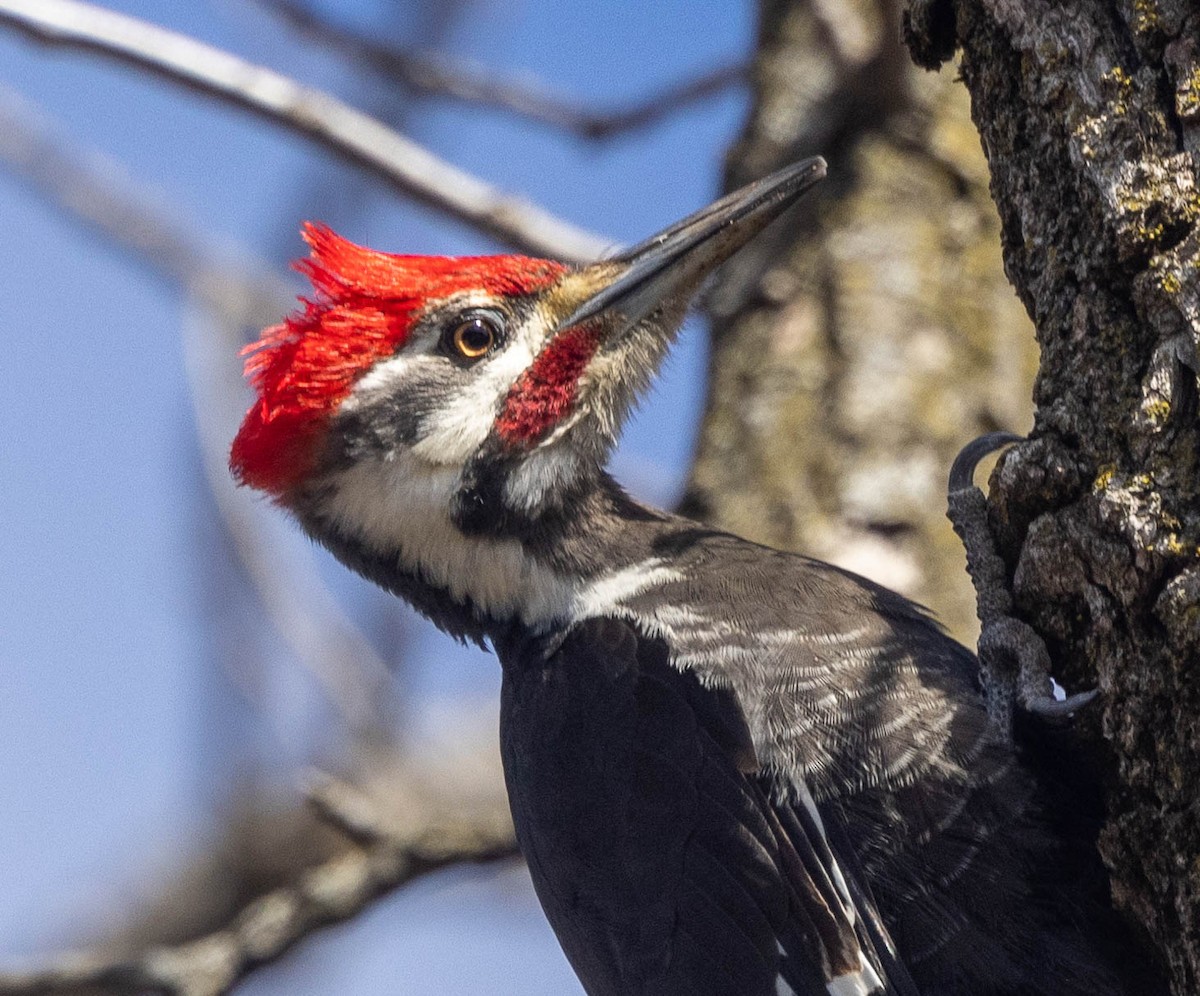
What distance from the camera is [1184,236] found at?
211cm

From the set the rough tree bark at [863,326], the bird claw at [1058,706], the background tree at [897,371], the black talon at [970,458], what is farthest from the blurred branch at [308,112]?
the bird claw at [1058,706]

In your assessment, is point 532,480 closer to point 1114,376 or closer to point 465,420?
point 465,420

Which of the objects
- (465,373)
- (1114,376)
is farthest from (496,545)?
(1114,376)

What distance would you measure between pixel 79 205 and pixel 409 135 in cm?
137

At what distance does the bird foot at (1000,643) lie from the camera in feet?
8.16

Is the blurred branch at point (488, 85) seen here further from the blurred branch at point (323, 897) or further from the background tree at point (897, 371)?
the blurred branch at point (323, 897)

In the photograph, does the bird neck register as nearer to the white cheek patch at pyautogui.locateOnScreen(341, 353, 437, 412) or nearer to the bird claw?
the white cheek patch at pyautogui.locateOnScreen(341, 353, 437, 412)

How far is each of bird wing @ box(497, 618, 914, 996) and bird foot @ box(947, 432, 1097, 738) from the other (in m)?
0.40

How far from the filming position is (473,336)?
3369 millimetres

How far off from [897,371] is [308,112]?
188 centimetres

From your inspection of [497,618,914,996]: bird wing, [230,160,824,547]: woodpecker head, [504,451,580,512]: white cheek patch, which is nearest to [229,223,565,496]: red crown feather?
[230,160,824,547]: woodpecker head

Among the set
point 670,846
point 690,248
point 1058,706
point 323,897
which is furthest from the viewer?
point 323,897

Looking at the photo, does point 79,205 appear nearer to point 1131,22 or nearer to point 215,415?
point 215,415

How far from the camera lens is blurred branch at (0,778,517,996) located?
3736 mm
